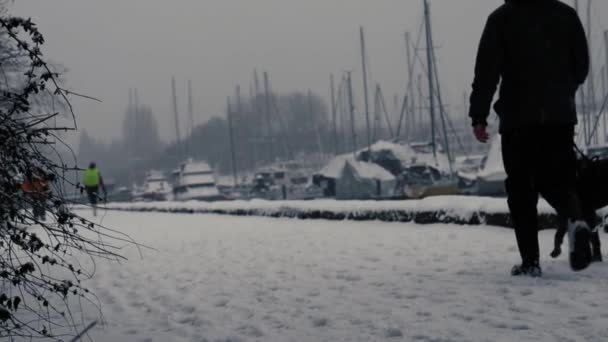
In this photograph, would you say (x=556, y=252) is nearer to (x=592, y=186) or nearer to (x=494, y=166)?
(x=592, y=186)

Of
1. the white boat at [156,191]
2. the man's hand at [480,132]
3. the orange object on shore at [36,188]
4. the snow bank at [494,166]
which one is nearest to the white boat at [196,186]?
the white boat at [156,191]

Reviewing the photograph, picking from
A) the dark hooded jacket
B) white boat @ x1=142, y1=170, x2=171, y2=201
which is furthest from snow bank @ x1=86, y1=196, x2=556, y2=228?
white boat @ x1=142, y1=170, x2=171, y2=201

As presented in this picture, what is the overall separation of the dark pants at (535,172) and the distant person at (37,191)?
278 cm

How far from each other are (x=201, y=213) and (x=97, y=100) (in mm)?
15097

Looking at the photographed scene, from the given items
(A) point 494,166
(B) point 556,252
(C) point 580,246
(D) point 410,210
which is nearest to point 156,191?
(A) point 494,166

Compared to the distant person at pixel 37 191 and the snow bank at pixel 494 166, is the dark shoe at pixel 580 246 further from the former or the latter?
the snow bank at pixel 494 166

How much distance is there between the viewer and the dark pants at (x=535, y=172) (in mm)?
4211

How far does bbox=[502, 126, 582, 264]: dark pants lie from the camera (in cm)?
421

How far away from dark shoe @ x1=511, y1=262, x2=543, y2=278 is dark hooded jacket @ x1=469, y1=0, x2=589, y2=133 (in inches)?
34.0

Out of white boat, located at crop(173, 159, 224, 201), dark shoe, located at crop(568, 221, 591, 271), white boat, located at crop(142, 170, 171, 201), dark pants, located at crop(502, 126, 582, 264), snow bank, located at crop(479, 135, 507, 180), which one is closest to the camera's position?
dark shoe, located at crop(568, 221, 591, 271)

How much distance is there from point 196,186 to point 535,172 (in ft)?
141

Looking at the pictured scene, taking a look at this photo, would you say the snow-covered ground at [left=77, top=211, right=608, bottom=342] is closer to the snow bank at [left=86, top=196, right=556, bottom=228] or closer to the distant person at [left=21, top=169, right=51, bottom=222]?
the snow bank at [left=86, top=196, right=556, bottom=228]

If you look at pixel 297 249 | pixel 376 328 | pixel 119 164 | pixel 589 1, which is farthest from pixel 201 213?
pixel 119 164

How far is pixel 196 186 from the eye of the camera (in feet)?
152
